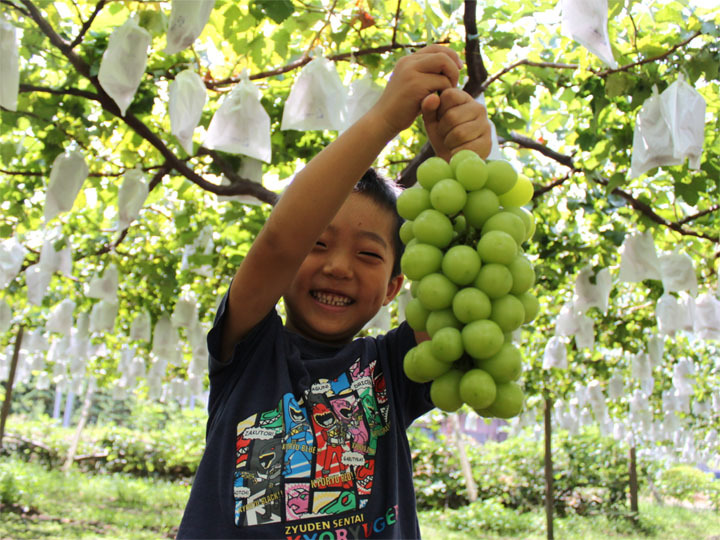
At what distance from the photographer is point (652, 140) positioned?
2.45 metres

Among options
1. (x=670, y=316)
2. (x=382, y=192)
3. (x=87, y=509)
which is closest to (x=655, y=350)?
(x=670, y=316)

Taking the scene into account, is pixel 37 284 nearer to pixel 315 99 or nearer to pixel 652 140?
pixel 315 99

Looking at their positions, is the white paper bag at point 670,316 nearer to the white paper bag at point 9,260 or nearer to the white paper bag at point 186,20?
the white paper bag at point 186,20

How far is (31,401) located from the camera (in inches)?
1150

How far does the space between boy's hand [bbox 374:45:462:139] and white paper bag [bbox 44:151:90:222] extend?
2484mm

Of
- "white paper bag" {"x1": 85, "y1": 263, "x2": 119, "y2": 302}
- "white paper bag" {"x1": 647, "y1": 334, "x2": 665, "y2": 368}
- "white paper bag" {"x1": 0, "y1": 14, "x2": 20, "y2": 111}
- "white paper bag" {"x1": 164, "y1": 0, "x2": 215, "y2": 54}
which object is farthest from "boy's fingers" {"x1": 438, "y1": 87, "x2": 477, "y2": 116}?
"white paper bag" {"x1": 647, "y1": 334, "x2": 665, "y2": 368}

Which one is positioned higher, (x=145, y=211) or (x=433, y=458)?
(x=145, y=211)

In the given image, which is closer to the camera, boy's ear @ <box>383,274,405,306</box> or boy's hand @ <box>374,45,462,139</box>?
boy's hand @ <box>374,45,462,139</box>

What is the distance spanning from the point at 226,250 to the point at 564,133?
→ 2594 mm

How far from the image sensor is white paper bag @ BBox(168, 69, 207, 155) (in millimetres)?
2361

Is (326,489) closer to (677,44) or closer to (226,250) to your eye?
(677,44)

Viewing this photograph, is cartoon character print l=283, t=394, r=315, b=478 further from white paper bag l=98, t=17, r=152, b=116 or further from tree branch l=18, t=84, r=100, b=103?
tree branch l=18, t=84, r=100, b=103

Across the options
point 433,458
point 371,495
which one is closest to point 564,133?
point 371,495

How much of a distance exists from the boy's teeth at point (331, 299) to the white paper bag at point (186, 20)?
1035mm
